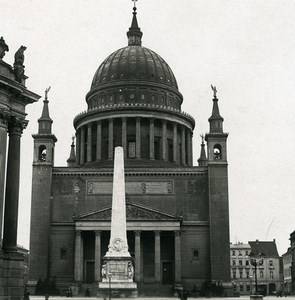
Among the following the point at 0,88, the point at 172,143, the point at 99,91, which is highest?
the point at 99,91

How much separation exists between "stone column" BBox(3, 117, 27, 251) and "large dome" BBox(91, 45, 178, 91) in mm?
60136

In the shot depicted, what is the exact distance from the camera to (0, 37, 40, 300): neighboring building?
31.5 m

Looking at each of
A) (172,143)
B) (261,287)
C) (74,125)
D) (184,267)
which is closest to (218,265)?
(184,267)

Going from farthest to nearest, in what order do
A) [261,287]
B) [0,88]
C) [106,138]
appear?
1. [261,287]
2. [106,138]
3. [0,88]

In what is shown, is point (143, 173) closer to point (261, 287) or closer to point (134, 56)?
point (134, 56)

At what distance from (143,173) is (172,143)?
41.2 feet

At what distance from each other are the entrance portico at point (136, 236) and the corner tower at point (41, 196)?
441 cm

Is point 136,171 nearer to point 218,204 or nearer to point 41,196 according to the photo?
point 218,204

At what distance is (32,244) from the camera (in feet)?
247

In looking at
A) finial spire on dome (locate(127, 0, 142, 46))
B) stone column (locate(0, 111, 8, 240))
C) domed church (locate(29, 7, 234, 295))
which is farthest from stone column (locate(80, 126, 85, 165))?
stone column (locate(0, 111, 8, 240))

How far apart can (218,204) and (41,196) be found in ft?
68.8

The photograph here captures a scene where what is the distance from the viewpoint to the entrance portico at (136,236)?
242 ft

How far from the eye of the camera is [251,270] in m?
137

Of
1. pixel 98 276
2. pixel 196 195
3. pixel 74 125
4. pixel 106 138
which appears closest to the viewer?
pixel 98 276
